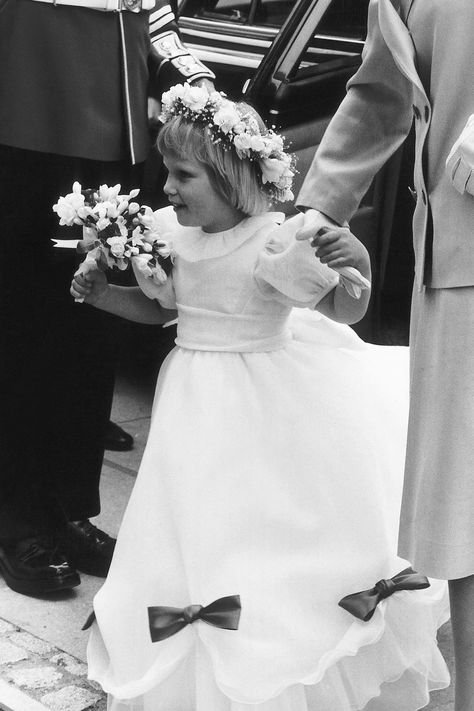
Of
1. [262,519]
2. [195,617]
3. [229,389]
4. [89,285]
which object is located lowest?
[195,617]

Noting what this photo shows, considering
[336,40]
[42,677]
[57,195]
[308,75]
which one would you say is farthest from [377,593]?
[336,40]

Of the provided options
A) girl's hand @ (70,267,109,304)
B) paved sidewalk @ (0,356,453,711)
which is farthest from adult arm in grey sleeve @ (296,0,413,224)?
paved sidewalk @ (0,356,453,711)

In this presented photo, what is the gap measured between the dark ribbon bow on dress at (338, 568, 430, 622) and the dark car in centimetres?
170

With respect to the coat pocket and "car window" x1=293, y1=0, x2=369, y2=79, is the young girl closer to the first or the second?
the coat pocket

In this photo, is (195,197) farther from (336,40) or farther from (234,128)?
(336,40)

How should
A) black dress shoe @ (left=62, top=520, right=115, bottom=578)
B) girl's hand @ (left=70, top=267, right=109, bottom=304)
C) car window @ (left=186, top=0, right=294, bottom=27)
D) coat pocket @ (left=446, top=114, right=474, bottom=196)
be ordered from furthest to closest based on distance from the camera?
car window @ (left=186, top=0, right=294, bottom=27) < black dress shoe @ (left=62, top=520, right=115, bottom=578) < girl's hand @ (left=70, top=267, right=109, bottom=304) < coat pocket @ (left=446, top=114, right=474, bottom=196)

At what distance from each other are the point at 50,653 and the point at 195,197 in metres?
1.15

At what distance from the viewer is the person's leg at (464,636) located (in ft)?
7.65

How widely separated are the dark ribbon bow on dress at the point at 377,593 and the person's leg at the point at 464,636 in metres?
0.28

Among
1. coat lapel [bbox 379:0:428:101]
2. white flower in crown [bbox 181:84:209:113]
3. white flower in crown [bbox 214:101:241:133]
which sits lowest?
white flower in crown [bbox 214:101:241:133]

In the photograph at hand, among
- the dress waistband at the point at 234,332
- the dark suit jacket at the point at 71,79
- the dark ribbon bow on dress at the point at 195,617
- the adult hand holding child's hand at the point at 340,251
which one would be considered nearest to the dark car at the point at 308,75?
the dark suit jacket at the point at 71,79

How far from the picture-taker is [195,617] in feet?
8.52

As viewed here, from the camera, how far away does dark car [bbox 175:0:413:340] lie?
4.19m

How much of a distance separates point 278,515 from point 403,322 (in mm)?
2365
